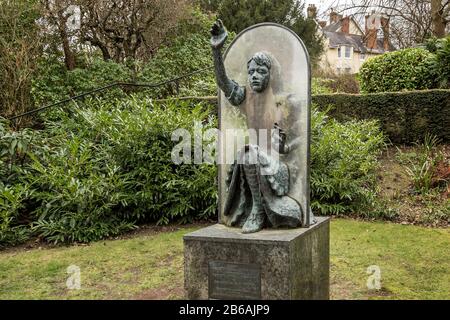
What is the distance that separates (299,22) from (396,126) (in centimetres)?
1226

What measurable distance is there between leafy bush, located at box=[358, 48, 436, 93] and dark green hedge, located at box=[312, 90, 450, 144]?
130 cm

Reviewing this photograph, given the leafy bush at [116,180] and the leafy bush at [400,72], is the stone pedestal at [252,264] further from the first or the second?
the leafy bush at [400,72]

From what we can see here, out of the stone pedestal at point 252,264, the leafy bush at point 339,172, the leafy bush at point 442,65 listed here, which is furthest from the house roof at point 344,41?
the stone pedestal at point 252,264

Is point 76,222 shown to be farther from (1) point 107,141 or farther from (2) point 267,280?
(2) point 267,280

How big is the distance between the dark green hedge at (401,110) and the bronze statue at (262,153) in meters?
6.33

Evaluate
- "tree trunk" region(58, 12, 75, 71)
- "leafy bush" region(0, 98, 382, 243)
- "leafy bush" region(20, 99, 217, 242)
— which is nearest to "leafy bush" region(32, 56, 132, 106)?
"tree trunk" region(58, 12, 75, 71)

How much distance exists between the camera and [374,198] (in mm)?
7480

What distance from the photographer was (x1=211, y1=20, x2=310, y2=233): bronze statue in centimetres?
355

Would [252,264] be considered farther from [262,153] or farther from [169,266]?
[169,266]

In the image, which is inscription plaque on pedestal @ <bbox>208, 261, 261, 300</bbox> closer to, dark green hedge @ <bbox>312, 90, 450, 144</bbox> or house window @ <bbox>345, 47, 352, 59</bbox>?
dark green hedge @ <bbox>312, 90, 450, 144</bbox>

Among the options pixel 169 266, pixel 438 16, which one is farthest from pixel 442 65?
pixel 169 266

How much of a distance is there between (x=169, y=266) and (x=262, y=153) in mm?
2092

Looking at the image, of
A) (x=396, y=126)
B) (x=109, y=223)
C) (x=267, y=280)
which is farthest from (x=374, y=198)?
(x=267, y=280)

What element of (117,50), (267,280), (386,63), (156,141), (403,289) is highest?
(117,50)
